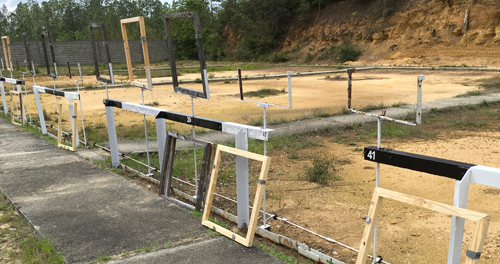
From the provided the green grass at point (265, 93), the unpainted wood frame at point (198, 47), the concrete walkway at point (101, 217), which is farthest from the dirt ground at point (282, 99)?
the unpainted wood frame at point (198, 47)

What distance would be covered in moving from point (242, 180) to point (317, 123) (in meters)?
6.68

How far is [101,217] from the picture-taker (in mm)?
4695

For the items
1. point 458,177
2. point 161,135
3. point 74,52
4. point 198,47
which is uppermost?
point 198,47

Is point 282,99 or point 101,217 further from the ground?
point 101,217

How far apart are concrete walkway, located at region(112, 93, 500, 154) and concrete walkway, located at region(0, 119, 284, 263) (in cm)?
147

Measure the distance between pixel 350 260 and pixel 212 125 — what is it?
2.00 m

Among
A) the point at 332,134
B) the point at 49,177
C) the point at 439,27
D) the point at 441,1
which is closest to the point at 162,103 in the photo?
the point at 332,134

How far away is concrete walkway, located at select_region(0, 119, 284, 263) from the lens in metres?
3.85

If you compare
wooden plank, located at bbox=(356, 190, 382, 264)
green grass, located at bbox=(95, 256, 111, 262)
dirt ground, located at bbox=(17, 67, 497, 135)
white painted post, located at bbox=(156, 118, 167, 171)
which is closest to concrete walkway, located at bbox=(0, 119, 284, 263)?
green grass, located at bbox=(95, 256, 111, 262)

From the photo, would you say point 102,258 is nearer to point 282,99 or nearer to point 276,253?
point 276,253

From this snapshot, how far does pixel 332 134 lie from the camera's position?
380 inches

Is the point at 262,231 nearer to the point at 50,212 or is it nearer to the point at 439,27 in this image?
the point at 50,212

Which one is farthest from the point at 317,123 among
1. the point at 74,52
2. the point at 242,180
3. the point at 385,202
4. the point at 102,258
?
the point at 74,52

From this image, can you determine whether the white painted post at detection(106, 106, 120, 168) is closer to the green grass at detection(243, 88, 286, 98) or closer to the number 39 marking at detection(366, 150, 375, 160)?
the number 39 marking at detection(366, 150, 375, 160)
